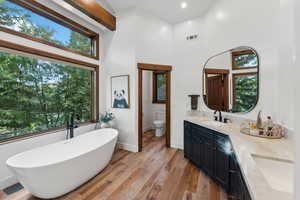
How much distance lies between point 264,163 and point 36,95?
338 centimetres

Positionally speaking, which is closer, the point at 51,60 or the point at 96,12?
the point at 51,60

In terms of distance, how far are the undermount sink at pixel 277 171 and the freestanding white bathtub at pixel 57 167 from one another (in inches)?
80.9

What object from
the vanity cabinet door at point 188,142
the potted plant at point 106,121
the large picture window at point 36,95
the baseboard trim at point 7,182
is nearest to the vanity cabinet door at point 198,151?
the vanity cabinet door at point 188,142

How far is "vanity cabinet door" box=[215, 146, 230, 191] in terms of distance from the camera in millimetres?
1728

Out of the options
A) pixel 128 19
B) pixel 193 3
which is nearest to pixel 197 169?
pixel 193 3

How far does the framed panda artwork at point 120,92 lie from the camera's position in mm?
3263

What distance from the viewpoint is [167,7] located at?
119 inches

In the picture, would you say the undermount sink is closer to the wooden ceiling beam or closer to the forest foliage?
the forest foliage

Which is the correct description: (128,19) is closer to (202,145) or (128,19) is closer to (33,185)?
(202,145)

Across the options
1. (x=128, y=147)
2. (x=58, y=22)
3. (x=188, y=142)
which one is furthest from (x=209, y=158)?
(x=58, y=22)

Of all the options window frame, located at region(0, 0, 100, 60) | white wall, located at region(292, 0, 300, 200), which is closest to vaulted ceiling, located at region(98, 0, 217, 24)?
window frame, located at region(0, 0, 100, 60)

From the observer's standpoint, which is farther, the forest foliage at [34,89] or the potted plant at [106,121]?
the potted plant at [106,121]

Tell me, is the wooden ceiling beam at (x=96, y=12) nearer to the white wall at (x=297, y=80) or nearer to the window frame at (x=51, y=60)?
the window frame at (x=51, y=60)

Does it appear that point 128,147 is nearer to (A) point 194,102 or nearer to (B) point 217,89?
(A) point 194,102
